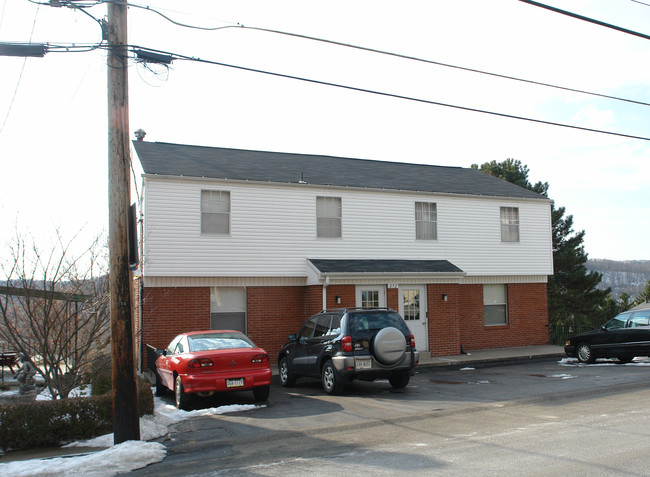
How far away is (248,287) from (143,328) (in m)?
3.38

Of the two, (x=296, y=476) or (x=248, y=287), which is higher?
(x=248, y=287)

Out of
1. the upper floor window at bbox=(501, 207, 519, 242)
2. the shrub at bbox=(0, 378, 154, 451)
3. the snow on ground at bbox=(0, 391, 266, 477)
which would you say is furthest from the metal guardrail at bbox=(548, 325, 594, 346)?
the shrub at bbox=(0, 378, 154, 451)

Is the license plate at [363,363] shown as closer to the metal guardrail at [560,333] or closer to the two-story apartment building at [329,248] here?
the two-story apartment building at [329,248]

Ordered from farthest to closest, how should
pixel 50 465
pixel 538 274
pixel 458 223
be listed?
pixel 538 274 < pixel 458 223 < pixel 50 465

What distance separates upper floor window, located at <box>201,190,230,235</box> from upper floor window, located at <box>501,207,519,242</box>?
10.9m

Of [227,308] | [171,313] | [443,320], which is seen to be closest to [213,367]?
[171,313]

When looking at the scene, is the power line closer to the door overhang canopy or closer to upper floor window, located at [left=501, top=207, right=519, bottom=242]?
the door overhang canopy

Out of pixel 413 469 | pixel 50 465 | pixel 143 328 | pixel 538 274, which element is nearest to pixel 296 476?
pixel 413 469

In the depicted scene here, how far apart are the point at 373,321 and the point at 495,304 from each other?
11249 mm

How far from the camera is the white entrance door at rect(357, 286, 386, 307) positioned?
19109 mm

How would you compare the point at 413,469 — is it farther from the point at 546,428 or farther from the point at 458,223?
the point at 458,223

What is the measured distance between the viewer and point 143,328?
17.2 m

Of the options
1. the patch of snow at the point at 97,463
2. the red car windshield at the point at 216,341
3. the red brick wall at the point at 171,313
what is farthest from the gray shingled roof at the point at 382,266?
the patch of snow at the point at 97,463

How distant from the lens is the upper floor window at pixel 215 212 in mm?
17984
